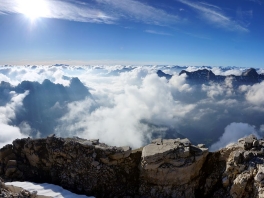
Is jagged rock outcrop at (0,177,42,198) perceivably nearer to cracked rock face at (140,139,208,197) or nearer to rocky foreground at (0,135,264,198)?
rocky foreground at (0,135,264,198)

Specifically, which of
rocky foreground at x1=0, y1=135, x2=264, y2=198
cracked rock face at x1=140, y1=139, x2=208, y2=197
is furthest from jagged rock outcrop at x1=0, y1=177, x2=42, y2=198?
cracked rock face at x1=140, y1=139, x2=208, y2=197

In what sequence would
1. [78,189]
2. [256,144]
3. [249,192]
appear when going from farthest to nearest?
1. [78,189]
2. [256,144]
3. [249,192]

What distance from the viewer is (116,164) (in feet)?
82.8

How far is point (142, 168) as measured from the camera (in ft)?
78.3

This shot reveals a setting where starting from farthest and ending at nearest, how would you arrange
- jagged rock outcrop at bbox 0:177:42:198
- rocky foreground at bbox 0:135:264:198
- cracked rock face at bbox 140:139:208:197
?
cracked rock face at bbox 140:139:208:197 < rocky foreground at bbox 0:135:264:198 < jagged rock outcrop at bbox 0:177:42:198

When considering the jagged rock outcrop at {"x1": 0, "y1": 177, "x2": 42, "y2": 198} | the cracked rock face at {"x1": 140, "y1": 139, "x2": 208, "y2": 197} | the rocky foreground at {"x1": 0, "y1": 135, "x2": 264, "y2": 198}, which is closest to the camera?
the jagged rock outcrop at {"x1": 0, "y1": 177, "x2": 42, "y2": 198}

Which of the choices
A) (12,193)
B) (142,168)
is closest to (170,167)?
(142,168)

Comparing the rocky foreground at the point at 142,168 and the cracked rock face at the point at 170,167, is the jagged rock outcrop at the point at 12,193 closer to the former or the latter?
the rocky foreground at the point at 142,168

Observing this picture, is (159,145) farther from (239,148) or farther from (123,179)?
(239,148)

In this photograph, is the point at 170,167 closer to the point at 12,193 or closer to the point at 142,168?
the point at 142,168

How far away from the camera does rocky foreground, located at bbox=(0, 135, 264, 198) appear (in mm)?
21312

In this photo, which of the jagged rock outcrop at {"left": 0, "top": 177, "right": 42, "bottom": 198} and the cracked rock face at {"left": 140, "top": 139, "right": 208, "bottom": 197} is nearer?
the jagged rock outcrop at {"left": 0, "top": 177, "right": 42, "bottom": 198}

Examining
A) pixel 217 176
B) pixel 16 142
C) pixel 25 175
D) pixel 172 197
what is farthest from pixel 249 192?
pixel 16 142

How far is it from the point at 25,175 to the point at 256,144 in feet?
81.1
